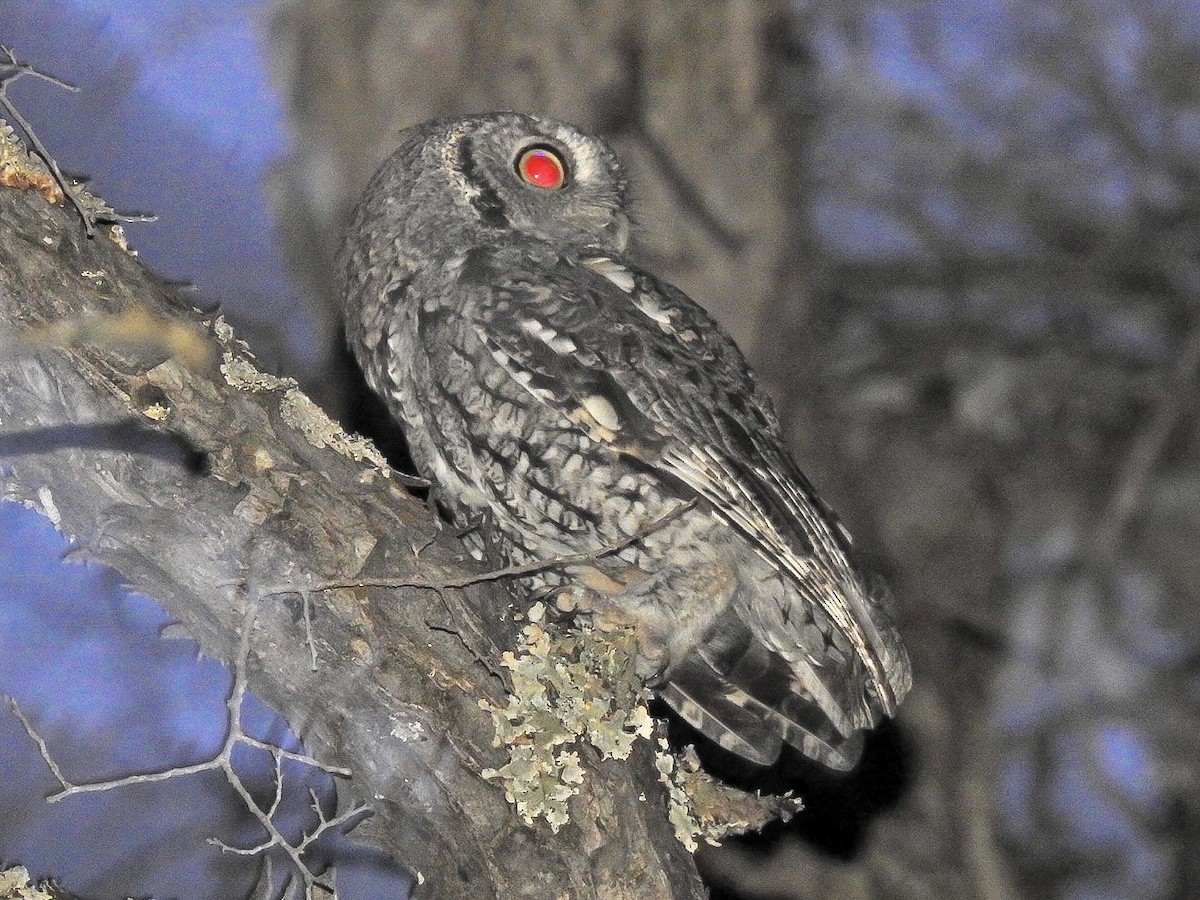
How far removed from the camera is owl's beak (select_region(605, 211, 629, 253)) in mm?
3301

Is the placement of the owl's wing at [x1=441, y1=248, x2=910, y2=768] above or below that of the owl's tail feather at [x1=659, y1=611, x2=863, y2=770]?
above

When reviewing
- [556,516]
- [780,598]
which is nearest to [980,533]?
[780,598]

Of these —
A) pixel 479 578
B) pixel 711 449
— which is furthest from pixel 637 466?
pixel 479 578

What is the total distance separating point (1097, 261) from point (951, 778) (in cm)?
198

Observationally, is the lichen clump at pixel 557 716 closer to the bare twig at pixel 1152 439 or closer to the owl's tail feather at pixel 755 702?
the owl's tail feather at pixel 755 702

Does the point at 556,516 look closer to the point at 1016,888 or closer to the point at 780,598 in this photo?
the point at 780,598

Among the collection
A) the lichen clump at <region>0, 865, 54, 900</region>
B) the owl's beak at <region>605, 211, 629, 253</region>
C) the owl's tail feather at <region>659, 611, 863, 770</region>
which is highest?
the owl's beak at <region>605, 211, 629, 253</region>

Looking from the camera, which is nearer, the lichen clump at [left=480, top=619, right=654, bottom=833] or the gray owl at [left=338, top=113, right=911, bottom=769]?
the lichen clump at [left=480, top=619, right=654, bottom=833]

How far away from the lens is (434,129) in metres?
3.11

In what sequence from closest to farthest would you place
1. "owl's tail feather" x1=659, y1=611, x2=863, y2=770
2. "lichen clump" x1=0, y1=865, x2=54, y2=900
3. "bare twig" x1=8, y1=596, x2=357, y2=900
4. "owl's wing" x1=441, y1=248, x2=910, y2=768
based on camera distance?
"bare twig" x1=8, y1=596, x2=357, y2=900, "lichen clump" x1=0, y1=865, x2=54, y2=900, "owl's wing" x1=441, y1=248, x2=910, y2=768, "owl's tail feather" x1=659, y1=611, x2=863, y2=770

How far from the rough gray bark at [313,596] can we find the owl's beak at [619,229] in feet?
4.09

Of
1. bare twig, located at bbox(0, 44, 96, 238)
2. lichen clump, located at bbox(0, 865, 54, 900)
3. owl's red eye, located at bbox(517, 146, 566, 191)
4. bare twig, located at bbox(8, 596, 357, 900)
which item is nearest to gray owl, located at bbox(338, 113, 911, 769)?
owl's red eye, located at bbox(517, 146, 566, 191)

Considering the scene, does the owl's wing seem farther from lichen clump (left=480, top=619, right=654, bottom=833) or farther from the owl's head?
lichen clump (left=480, top=619, right=654, bottom=833)

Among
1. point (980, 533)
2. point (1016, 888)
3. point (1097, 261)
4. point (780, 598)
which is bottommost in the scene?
point (1016, 888)
